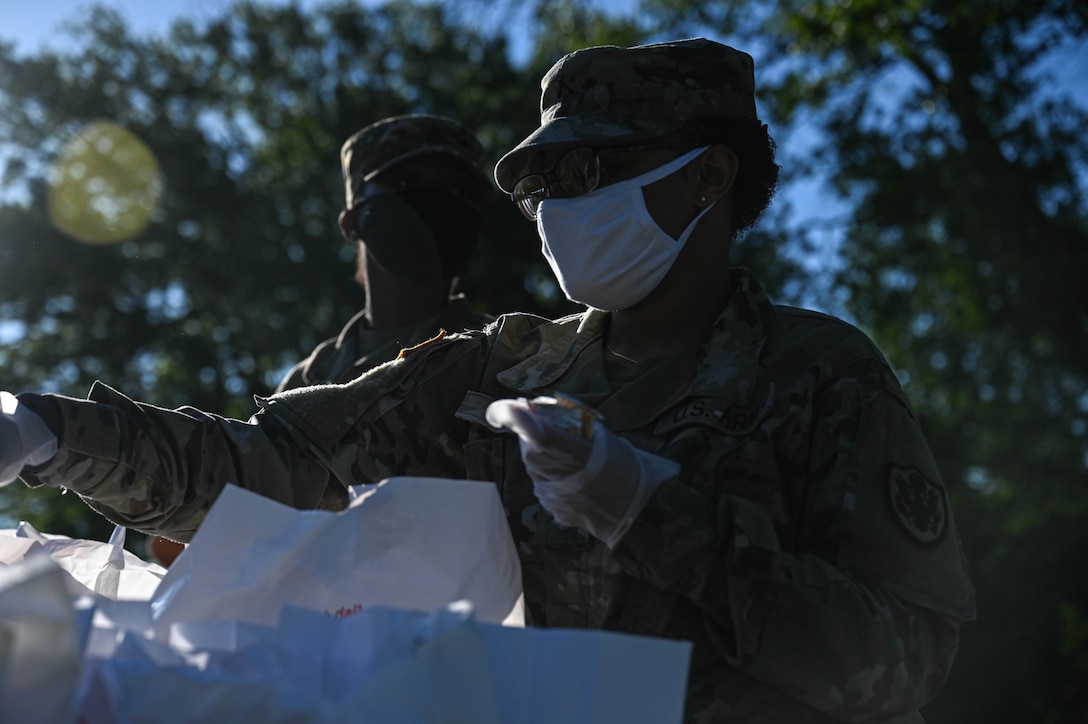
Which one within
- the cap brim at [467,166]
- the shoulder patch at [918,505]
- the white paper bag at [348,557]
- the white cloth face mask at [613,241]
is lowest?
the white paper bag at [348,557]

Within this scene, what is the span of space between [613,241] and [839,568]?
731mm

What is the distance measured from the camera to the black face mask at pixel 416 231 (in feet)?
13.0

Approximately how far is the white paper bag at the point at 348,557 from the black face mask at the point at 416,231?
2.35 metres

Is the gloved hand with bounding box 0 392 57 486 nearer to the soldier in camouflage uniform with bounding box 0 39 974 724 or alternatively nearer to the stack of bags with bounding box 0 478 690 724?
the soldier in camouflage uniform with bounding box 0 39 974 724

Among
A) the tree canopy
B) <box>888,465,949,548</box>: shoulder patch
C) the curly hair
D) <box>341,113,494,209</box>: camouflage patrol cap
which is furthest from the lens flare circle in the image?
<box>888,465,949,548</box>: shoulder patch

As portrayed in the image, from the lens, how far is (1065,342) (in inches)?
508

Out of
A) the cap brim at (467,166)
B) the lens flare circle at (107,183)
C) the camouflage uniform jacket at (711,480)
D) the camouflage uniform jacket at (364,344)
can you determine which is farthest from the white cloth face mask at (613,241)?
the lens flare circle at (107,183)

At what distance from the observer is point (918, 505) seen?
183 centimetres

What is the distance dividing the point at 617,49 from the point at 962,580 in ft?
3.62

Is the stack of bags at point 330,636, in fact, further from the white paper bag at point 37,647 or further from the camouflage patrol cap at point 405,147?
the camouflage patrol cap at point 405,147

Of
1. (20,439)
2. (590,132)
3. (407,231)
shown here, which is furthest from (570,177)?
(407,231)

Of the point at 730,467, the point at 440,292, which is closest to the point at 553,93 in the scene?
the point at 730,467

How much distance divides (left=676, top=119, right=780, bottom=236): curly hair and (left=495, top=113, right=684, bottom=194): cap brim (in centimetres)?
7

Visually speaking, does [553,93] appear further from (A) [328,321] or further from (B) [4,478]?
(A) [328,321]
